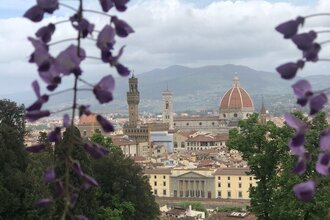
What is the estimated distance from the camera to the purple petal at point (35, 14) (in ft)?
6.36

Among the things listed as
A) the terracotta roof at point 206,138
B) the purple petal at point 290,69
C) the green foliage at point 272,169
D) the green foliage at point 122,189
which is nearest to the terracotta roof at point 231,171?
the terracotta roof at point 206,138

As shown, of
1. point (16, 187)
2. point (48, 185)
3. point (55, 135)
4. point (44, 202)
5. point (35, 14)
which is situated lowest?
point (16, 187)

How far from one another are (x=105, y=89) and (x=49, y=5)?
12.7 inches

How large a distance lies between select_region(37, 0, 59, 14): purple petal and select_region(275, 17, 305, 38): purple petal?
0.69m

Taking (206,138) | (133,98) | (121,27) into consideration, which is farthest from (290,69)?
(206,138)

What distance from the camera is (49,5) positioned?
1.91 metres

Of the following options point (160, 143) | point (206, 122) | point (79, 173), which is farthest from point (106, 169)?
point (206, 122)

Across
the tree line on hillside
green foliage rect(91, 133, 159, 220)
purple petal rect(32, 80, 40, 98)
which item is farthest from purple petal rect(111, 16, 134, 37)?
green foliage rect(91, 133, 159, 220)

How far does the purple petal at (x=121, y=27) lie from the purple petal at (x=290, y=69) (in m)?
0.49

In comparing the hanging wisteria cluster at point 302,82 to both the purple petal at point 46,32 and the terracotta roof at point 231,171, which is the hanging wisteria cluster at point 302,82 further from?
the terracotta roof at point 231,171

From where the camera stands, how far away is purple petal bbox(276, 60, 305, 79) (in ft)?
5.98

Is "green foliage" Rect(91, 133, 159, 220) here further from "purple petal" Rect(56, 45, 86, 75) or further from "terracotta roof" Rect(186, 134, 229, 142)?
"terracotta roof" Rect(186, 134, 229, 142)

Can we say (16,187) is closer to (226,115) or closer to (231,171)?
(231,171)

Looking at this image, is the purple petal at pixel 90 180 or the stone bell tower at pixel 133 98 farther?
the stone bell tower at pixel 133 98
